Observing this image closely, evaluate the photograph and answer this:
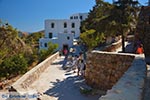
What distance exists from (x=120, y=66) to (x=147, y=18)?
677cm

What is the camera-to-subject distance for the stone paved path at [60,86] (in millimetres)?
11383

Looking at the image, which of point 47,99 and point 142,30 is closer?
point 47,99

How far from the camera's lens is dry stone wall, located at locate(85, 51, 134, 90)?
10298 millimetres

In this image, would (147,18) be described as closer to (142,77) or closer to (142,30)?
(142,30)

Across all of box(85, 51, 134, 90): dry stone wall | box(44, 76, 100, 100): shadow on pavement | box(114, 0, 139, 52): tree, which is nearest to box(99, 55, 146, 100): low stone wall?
box(85, 51, 134, 90): dry stone wall

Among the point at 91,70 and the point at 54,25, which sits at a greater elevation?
the point at 54,25

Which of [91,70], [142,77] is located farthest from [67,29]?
[142,77]

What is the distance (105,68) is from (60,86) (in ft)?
10.6

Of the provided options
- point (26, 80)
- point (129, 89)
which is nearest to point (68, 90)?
point (26, 80)

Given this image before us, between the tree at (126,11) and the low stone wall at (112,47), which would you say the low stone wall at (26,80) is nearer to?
the low stone wall at (112,47)

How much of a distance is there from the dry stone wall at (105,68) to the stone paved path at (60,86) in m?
0.89

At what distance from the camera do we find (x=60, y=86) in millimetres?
13172

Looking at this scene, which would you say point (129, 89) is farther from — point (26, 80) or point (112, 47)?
point (112, 47)

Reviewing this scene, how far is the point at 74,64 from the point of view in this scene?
17.7 meters
